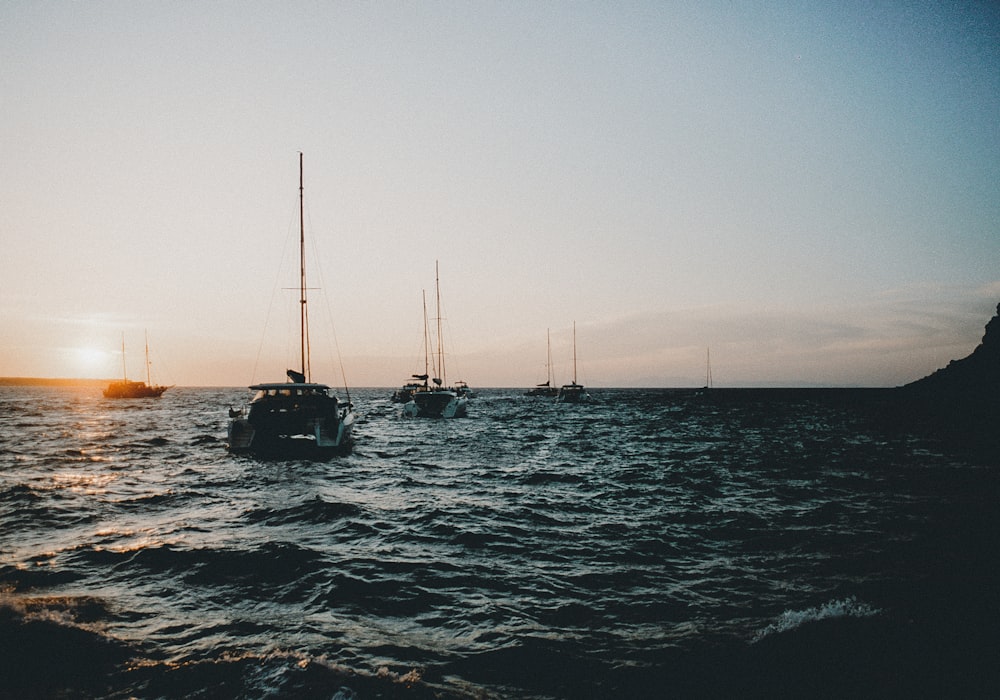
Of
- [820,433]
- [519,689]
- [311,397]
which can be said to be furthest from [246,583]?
[820,433]

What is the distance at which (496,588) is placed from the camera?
25.1 feet

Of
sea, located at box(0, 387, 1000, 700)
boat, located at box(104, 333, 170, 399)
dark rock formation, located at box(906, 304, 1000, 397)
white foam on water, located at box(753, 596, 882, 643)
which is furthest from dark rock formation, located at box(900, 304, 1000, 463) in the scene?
boat, located at box(104, 333, 170, 399)

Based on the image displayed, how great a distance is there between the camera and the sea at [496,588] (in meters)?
5.06

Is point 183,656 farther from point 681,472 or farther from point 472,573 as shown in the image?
point 681,472

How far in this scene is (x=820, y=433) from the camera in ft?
130

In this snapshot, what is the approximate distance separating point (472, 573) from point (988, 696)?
614 centimetres

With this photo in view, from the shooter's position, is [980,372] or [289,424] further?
[980,372]

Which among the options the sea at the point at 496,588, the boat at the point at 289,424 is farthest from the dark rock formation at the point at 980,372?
the boat at the point at 289,424

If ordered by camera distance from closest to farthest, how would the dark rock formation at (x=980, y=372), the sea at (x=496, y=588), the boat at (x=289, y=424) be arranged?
the sea at (x=496, y=588) < the boat at (x=289, y=424) < the dark rock formation at (x=980, y=372)

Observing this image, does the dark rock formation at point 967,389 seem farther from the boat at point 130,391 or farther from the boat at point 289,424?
the boat at point 130,391

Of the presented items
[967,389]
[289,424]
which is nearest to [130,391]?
Answer: [289,424]

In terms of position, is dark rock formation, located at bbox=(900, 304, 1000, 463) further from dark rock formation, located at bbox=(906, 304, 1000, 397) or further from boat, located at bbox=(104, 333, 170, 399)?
boat, located at bbox=(104, 333, 170, 399)

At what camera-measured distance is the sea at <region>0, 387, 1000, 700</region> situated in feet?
16.6

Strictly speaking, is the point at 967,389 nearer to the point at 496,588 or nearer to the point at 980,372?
the point at 980,372
